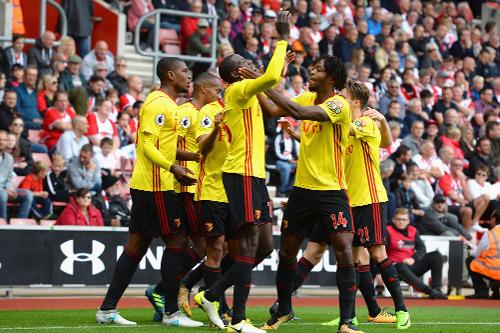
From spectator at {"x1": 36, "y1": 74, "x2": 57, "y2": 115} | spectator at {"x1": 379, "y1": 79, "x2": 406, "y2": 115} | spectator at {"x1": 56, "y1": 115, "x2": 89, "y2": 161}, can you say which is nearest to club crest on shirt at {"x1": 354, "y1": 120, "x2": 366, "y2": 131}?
spectator at {"x1": 56, "y1": 115, "x2": 89, "y2": 161}

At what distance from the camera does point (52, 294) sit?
52.5 ft

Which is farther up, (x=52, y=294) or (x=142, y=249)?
(x=142, y=249)

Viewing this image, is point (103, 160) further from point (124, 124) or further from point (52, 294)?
point (52, 294)

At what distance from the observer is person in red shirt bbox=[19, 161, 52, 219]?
1703 centimetres

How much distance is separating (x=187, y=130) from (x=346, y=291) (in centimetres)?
245

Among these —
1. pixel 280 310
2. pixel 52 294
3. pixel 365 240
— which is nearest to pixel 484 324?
pixel 365 240

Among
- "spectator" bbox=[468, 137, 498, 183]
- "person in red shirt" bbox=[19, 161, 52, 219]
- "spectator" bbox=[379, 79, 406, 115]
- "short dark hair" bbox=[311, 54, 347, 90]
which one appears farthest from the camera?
→ "spectator" bbox=[379, 79, 406, 115]

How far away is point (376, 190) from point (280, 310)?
5.65 ft

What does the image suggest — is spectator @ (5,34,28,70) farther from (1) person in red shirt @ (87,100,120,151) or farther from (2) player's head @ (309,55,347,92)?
(2) player's head @ (309,55,347,92)

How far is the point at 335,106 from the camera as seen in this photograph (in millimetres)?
10062

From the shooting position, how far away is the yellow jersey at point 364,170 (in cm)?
1167

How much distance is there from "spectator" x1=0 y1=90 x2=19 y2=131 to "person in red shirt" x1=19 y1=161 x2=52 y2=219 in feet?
3.62

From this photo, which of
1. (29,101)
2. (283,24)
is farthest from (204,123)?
(29,101)

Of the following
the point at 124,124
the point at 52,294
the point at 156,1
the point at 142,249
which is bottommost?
the point at 52,294
